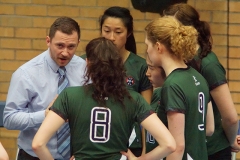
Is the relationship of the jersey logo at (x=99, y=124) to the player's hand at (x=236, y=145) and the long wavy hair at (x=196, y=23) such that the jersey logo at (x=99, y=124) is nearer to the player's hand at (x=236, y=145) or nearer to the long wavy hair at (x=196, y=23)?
the long wavy hair at (x=196, y=23)

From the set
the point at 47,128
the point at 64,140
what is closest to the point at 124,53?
the point at 64,140

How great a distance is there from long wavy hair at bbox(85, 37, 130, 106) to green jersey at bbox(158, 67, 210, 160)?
0.86 ft

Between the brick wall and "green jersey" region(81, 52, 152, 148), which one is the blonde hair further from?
the brick wall

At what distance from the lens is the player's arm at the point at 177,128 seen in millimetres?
3555

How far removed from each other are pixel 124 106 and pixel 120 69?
21 cm

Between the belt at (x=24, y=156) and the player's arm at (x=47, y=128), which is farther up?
the player's arm at (x=47, y=128)

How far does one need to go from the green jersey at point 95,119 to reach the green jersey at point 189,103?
7.5 inches

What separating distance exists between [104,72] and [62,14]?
7.82 ft

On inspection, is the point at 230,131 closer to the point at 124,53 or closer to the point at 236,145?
the point at 236,145

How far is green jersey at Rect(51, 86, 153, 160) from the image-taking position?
3.43 m

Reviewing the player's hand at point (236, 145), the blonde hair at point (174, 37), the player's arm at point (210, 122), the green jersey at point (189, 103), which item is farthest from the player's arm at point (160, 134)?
the player's hand at point (236, 145)

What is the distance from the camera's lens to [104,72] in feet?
11.3

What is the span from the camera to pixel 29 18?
5746 millimetres

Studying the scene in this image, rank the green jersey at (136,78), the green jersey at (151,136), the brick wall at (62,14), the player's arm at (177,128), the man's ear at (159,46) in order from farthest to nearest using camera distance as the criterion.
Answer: the brick wall at (62,14), the green jersey at (136,78), the green jersey at (151,136), the man's ear at (159,46), the player's arm at (177,128)
